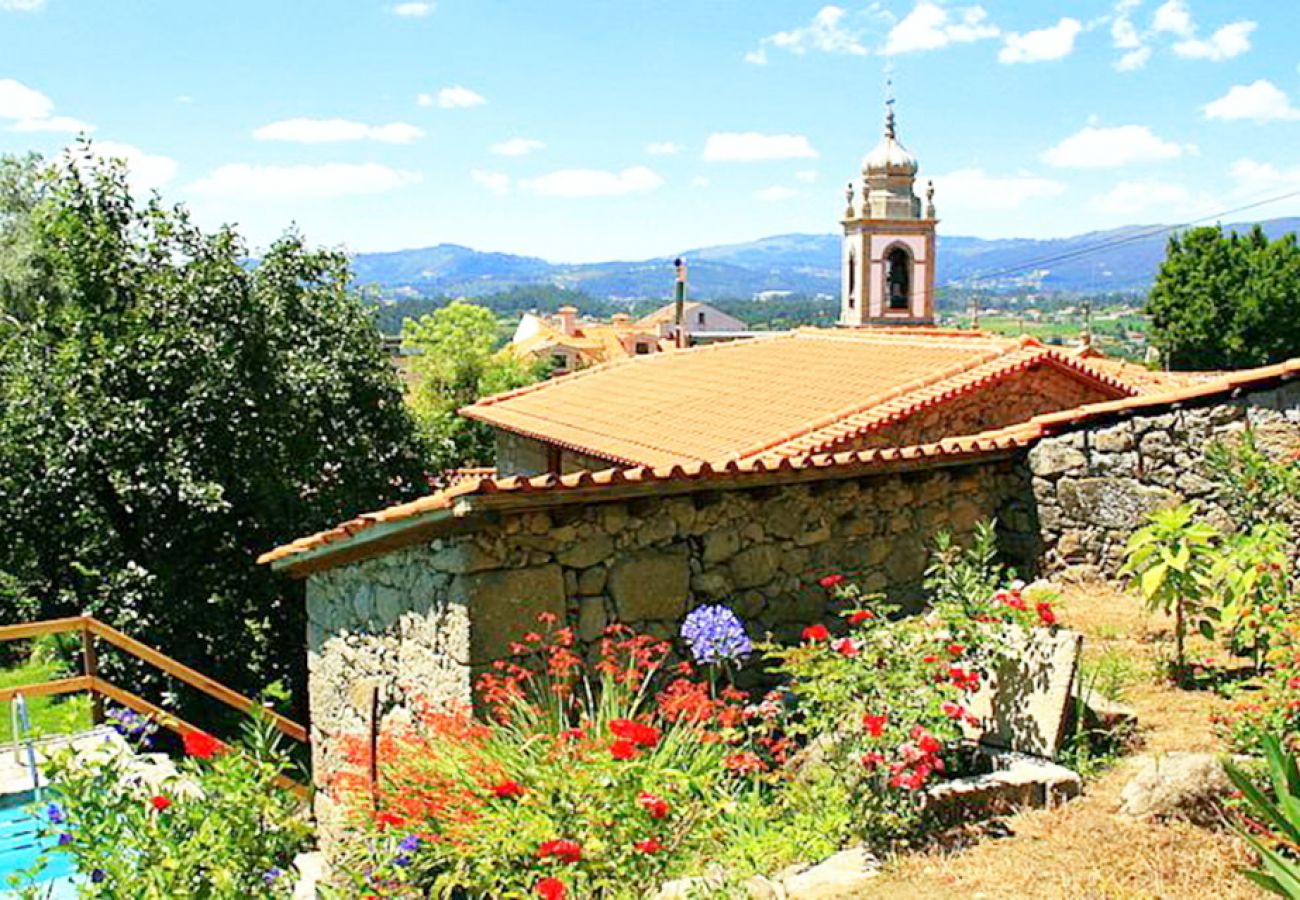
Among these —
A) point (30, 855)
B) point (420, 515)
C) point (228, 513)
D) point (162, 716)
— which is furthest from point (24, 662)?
point (420, 515)

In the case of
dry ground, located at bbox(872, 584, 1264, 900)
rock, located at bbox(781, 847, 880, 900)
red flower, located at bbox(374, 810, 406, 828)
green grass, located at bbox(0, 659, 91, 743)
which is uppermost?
red flower, located at bbox(374, 810, 406, 828)

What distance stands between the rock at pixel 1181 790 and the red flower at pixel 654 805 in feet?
6.67

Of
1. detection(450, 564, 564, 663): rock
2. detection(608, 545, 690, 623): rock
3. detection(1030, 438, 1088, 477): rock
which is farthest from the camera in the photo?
detection(1030, 438, 1088, 477): rock

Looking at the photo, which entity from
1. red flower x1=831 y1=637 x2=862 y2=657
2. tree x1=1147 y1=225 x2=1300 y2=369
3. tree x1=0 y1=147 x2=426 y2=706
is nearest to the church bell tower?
tree x1=1147 y1=225 x2=1300 y2=369

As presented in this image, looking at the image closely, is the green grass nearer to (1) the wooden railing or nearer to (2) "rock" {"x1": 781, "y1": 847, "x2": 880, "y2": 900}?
(1) the wooden railing

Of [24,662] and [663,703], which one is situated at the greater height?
[663,703]

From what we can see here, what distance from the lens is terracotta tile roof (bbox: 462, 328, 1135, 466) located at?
10812 mm

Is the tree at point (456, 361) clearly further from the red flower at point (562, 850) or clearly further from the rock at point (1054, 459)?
the red flower at point (562, 850)

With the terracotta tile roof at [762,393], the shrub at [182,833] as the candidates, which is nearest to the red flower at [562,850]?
the shrub at [182,833]

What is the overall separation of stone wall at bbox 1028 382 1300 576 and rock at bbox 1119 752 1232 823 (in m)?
3.73

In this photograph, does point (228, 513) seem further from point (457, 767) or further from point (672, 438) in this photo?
point (457, 767)

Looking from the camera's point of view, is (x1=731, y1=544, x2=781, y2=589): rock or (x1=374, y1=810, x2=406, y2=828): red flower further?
(x1=731, y1=544, x2=781, y2=589): rock

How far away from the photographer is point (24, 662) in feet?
59.7

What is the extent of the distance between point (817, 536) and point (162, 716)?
4104mm
